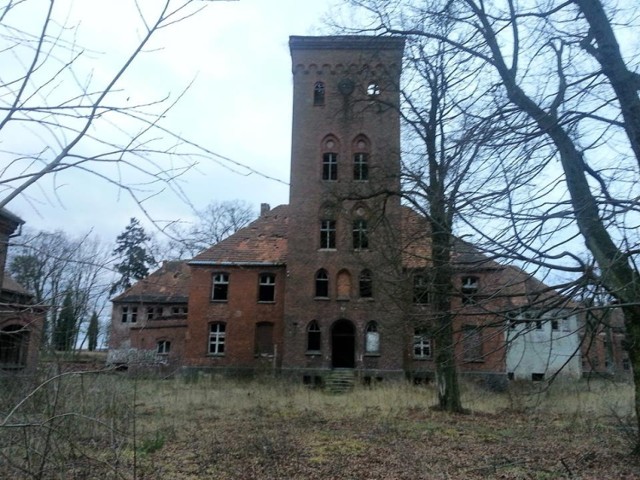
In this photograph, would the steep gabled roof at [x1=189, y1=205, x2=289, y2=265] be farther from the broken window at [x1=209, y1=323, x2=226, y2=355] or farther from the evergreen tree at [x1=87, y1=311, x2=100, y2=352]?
the evergreen tree at [x1=87, y1=311, x2=100, y2=352]

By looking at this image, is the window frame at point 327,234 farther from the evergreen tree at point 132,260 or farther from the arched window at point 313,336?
the evergreen tree at point 132,260

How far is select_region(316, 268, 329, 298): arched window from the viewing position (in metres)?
28.2

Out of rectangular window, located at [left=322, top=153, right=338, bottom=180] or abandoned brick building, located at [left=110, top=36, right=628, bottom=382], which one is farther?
rectangular window, located at [left=322, top=153, right=338, bottom=180]

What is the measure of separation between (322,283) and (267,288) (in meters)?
3.48

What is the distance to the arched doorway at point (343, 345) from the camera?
1110 inches

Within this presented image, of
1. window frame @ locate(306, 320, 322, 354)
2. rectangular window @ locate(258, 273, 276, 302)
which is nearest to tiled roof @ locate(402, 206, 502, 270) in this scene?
window frame @ locate(306, 320, 322, 354)

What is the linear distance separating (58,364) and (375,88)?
493 inches

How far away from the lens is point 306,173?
1133 inches

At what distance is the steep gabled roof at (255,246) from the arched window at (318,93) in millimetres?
7419

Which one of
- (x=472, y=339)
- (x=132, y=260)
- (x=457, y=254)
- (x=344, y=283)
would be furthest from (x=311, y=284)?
(x=132, y=260)

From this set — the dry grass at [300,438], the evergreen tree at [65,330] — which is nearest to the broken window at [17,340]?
the evergreen tree at [65,330]

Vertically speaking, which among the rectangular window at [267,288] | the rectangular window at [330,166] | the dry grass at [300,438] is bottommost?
the dry grass at [300,438]

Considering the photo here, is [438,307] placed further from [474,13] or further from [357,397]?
[357,397]

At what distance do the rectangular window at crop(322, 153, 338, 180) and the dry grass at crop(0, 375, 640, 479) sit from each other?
1373cm
